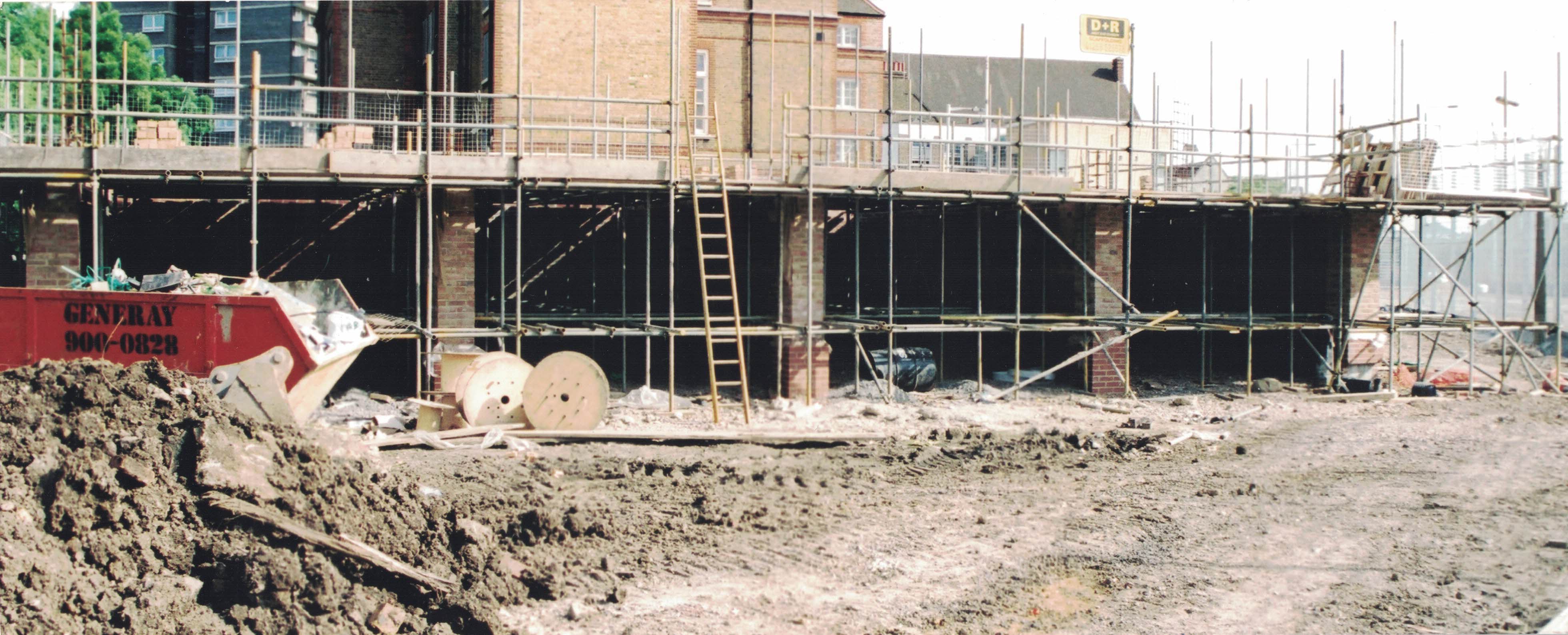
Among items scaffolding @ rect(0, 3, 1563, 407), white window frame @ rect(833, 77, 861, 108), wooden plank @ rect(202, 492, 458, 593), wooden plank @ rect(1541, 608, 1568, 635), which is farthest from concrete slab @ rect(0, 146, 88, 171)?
white window frame @ rect(833, 77, 861, 108)

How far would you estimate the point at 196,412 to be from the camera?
8.66 metres

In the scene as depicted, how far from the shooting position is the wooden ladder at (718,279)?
1498cm

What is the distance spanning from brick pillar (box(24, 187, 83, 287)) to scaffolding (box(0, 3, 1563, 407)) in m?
0.33

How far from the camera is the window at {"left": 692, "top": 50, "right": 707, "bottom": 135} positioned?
25344 mm

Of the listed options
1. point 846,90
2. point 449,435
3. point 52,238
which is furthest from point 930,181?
point 846,90

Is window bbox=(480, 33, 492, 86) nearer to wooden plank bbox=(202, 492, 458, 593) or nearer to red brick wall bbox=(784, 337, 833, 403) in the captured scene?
red brick wall bbox=(784, 337, 833, 403)

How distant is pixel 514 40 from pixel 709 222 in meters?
4.62

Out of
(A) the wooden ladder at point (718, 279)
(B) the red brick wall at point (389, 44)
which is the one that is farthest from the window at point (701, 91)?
(B) the red brick wall at point (389, 44)

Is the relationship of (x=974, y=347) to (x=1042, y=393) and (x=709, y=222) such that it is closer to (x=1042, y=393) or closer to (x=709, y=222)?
(x=1042, y=393)

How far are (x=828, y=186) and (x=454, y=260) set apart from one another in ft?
16.4

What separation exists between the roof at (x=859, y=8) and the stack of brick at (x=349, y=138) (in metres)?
19.3

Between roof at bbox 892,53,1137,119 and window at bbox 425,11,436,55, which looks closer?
window at bbox 425,11,436,55

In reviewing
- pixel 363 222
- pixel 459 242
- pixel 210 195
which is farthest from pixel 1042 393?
pixel 210 195

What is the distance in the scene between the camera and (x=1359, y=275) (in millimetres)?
20250
